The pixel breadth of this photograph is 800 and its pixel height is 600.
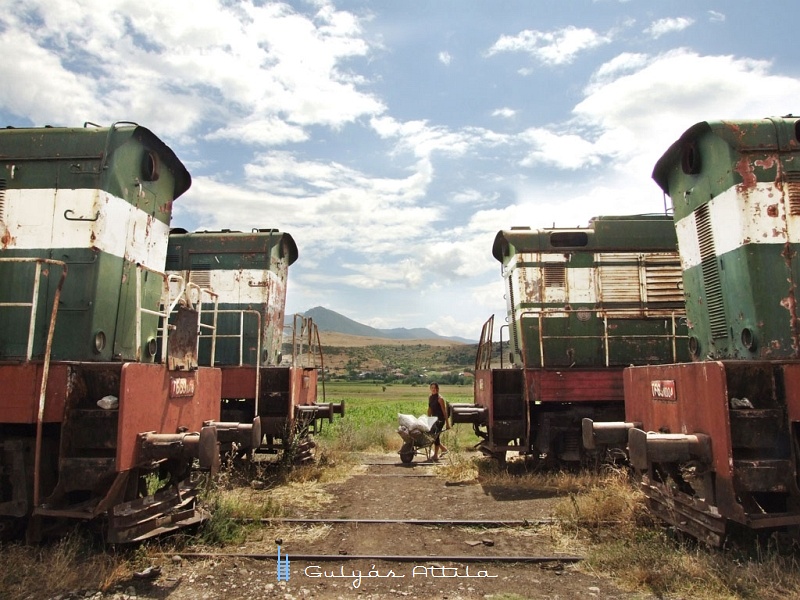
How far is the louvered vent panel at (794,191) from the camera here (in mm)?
4895

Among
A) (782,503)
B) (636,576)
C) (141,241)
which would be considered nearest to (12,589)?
(141,241)

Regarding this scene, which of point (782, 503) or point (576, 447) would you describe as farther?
point (576, 447)

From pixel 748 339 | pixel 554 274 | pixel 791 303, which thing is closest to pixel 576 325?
pixel 554 274

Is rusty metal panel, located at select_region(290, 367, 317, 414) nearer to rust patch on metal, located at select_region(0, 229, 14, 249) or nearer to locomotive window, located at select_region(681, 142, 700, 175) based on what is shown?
rust patch on metal, located at select_region(0, 229, 14, 249)

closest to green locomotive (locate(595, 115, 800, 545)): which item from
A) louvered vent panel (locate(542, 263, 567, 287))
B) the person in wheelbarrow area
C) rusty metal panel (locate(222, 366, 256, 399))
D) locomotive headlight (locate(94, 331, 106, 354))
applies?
louvered vent panel (locate(542, 263, 567, 287))

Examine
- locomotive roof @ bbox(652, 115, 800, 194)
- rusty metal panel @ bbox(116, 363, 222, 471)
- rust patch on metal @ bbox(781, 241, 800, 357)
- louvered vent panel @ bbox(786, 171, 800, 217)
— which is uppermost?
locomotive roof @ bbox(652, 115, 800, 194)

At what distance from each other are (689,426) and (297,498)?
5.15 metres

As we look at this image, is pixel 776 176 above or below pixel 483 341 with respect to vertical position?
above

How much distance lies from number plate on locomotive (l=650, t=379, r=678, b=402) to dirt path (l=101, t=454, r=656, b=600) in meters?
1.63

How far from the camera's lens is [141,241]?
6.09 meters

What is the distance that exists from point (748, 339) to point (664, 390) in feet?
2.65

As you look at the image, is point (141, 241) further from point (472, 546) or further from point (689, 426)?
point (689, 426)

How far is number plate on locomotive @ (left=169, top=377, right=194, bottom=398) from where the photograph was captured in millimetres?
5281

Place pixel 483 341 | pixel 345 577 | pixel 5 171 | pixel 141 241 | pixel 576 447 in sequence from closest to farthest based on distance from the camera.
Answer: pixel 345 577 → pixel 5 171 → pixel 141 241 → pixel 576 447 → pixel 483 341
